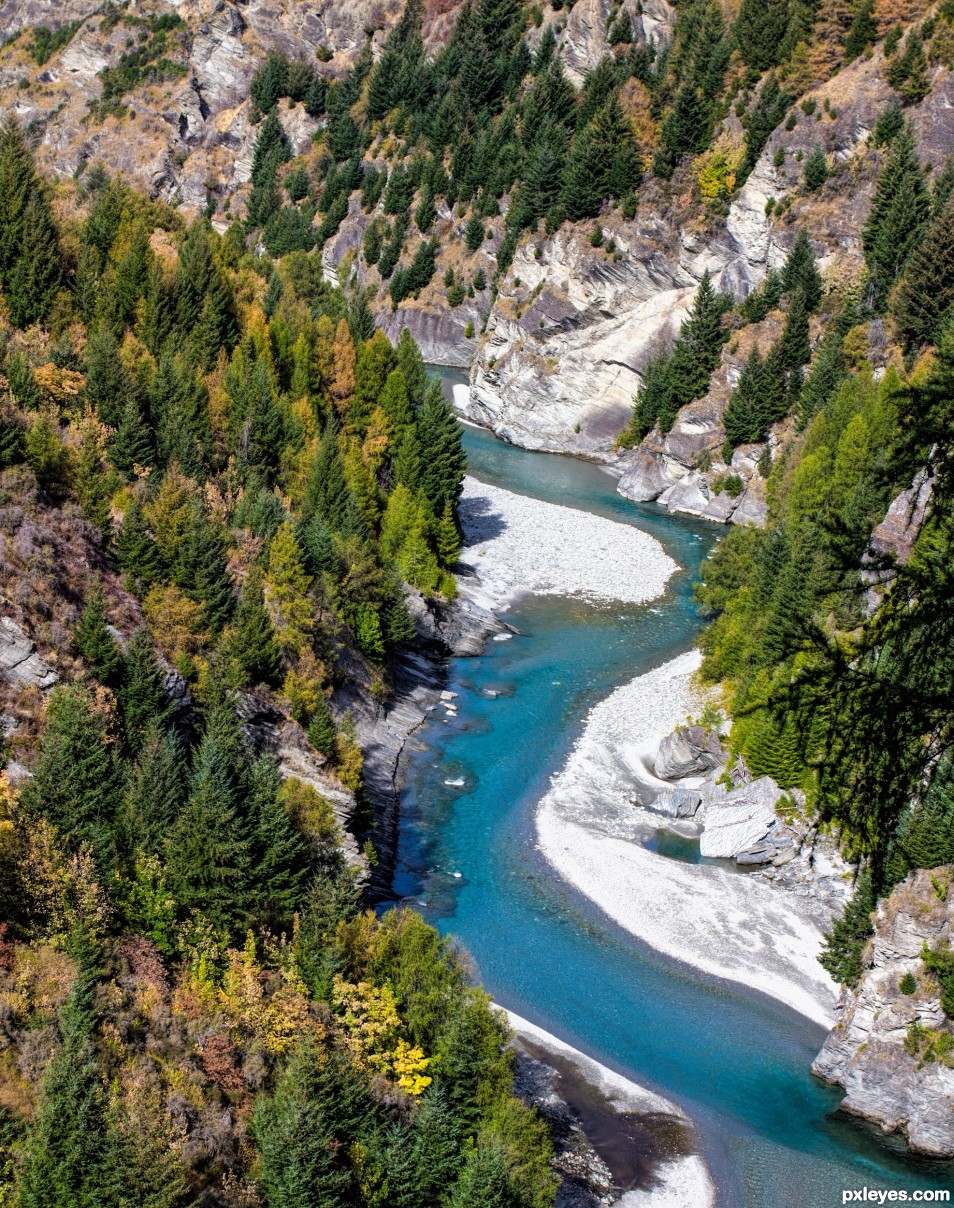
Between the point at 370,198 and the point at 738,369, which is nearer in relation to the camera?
the point at 738,369

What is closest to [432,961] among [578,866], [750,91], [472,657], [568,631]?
[578,866]

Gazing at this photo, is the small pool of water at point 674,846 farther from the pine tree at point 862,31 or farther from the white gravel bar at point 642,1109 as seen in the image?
the pine tree at point 862,31

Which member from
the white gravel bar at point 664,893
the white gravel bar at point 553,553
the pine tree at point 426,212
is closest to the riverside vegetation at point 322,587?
the white gravel bar at point 664,893

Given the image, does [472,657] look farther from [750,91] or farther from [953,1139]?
[750,91]

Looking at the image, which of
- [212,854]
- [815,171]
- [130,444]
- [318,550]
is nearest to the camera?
[212,854]

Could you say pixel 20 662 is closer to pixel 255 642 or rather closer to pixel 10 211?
pixel 255 642

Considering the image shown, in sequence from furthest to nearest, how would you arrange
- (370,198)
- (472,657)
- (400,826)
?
(370,198)
(472,657)
(400,826)

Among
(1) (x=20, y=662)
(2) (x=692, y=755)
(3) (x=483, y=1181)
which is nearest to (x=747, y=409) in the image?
(2) (x=692, y=755)
